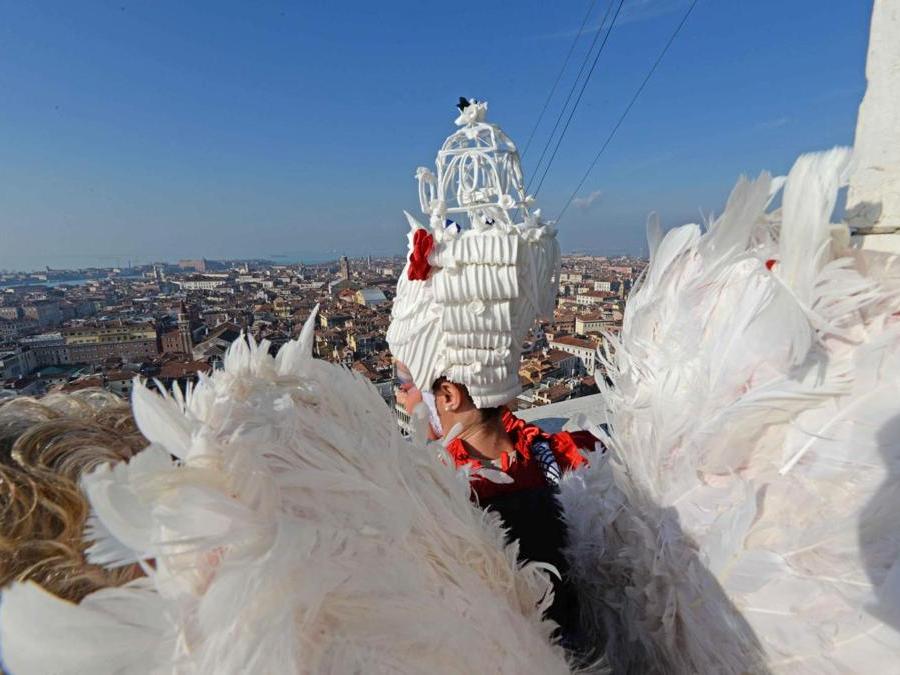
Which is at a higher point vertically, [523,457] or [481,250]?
[481,250]

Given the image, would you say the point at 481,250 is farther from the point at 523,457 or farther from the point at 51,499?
the point at 51,499

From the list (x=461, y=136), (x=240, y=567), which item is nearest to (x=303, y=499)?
(x=240, y=567)

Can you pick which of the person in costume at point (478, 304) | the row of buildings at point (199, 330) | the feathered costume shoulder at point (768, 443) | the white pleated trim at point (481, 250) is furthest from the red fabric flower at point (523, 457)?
the row of buildings at point (199, 330)

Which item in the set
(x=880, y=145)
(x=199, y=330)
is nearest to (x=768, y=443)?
(x=880, y=145)

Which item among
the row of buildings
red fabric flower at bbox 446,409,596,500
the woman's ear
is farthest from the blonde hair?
the row of buildings

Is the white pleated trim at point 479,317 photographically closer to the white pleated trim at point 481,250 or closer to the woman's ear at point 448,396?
the white pleated trim at point 481,250
